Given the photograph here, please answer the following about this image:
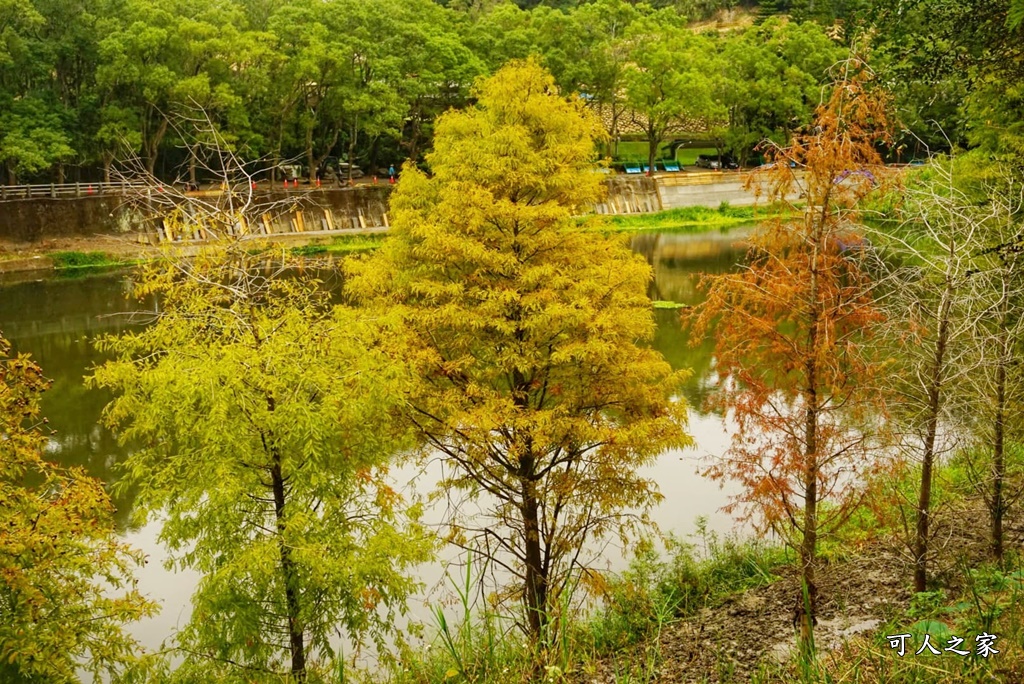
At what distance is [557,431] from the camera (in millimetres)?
10711

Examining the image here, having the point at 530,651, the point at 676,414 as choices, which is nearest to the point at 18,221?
the point at 676,414

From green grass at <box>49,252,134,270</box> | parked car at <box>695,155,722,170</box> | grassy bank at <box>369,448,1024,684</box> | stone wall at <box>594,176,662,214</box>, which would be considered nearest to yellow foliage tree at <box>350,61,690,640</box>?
grassy bank at <box>369,448,1024,684</box>

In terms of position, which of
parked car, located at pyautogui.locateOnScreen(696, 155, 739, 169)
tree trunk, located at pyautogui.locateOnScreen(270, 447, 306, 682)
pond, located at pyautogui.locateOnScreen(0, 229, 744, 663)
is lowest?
pond, located at pyautogui.locateOnScreen(0, 229, 744, 663)

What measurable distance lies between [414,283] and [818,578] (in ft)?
20.9

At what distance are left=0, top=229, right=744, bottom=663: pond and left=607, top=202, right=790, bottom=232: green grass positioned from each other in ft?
31.6

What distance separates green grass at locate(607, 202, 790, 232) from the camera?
47812 millimetres

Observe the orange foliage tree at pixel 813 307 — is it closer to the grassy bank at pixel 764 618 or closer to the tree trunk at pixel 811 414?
the tree trunk at pixel 811 414

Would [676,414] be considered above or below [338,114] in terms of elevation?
below

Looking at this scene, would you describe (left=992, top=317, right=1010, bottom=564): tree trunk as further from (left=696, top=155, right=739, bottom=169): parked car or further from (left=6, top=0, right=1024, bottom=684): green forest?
(left=696, top=155, right=739, bottom=169): parked car

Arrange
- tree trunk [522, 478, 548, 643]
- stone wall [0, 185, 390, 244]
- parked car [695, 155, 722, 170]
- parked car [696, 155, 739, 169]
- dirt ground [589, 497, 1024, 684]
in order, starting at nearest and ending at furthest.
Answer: dirt ground [589, 497, 1024, 684] → tree trunk [522, 478, 548, 643] → stone wall [0, 185, 390, 244] → parked car [695, 155, 722, 170] → parked car [696, 155, 739, 169]

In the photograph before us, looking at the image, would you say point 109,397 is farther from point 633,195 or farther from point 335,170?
point 633,195

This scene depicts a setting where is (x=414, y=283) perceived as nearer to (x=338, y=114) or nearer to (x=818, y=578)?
(x=818, y=578)

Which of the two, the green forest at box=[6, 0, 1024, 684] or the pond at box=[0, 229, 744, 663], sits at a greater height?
the green forest at box=[6, 0, 1024, 684]

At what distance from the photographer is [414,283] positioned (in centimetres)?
1130
